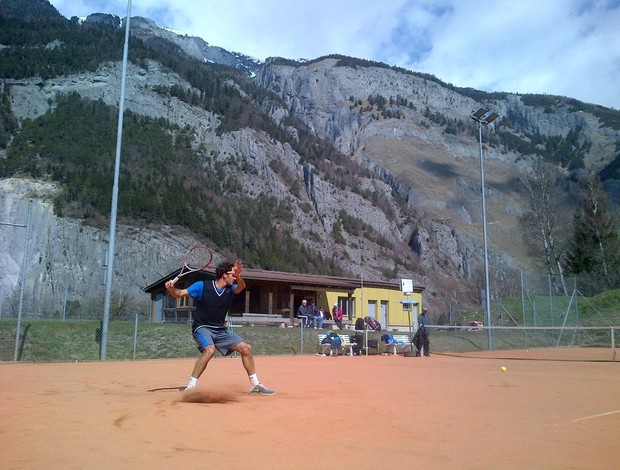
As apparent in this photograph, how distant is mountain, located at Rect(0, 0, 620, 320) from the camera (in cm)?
5159

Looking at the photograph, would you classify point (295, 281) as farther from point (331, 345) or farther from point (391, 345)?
point (331, 345)

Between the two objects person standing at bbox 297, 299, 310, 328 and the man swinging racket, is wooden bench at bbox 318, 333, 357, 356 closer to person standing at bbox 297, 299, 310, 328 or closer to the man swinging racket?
person standing at bbox 297, 299, 310, 328

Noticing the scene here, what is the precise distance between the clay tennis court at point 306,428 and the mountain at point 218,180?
32760 millimetres

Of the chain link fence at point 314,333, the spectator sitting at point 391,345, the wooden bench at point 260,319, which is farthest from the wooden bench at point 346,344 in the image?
the wooden bench at point 260,319

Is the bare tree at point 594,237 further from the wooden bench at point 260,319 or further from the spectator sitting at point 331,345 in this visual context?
the spectator sitting at point 331,345

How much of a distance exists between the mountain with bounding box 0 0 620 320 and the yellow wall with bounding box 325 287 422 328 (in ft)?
41.0

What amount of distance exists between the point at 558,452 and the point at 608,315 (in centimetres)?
2851

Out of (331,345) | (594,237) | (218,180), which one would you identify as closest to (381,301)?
(594,237)

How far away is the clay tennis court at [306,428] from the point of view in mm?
3922

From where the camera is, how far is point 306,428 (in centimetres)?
502

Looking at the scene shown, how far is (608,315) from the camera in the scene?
29.1m

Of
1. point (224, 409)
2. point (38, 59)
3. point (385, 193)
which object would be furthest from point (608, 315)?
point (38, 59)

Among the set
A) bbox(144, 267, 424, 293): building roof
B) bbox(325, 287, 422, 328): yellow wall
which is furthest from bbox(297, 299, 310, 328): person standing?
bbox(325, 287, 422, 328): yellow wall

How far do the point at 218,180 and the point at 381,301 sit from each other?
37.3 m
